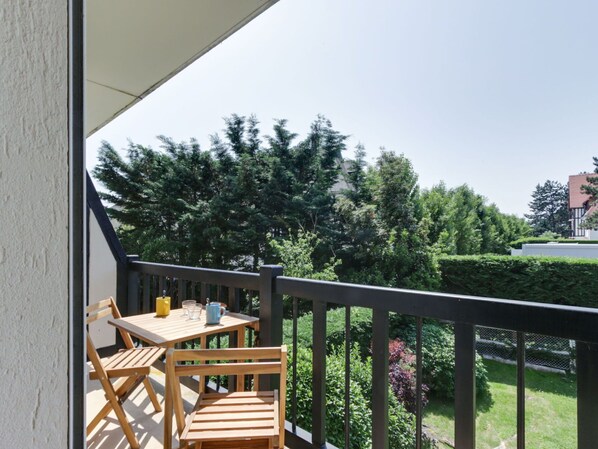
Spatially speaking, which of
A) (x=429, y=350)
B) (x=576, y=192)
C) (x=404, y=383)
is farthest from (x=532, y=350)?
(x=576, y=192)

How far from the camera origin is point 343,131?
1401cm

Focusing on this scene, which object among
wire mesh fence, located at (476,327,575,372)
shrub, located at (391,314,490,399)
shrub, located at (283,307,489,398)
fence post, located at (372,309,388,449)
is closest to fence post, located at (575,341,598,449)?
fence post, located at (372,309,388,449)

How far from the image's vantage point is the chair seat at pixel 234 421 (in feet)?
5.03

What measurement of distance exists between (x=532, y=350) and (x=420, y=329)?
903 centimetres

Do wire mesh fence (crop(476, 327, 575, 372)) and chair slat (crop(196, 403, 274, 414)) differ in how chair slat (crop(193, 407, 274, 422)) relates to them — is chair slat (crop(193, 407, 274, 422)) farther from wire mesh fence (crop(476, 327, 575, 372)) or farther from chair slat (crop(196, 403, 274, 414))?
wire mesh fence (crop(476, 327, 575, 372))

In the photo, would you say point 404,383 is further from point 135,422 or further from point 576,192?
point 576,192

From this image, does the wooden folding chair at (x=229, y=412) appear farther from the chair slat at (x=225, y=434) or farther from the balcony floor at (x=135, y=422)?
the balcony floor at (x=135, y=422)

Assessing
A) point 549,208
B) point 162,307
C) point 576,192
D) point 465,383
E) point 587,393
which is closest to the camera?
point 587,393

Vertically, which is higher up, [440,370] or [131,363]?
[131,363]

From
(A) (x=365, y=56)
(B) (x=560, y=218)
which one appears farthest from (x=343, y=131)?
(B) (x=560, y=218)

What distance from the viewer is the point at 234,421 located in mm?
1641

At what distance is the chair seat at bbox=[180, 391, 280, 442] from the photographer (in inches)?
60.4

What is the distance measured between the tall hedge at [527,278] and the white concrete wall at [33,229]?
41.7 ft

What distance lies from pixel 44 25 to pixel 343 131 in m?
14.0
